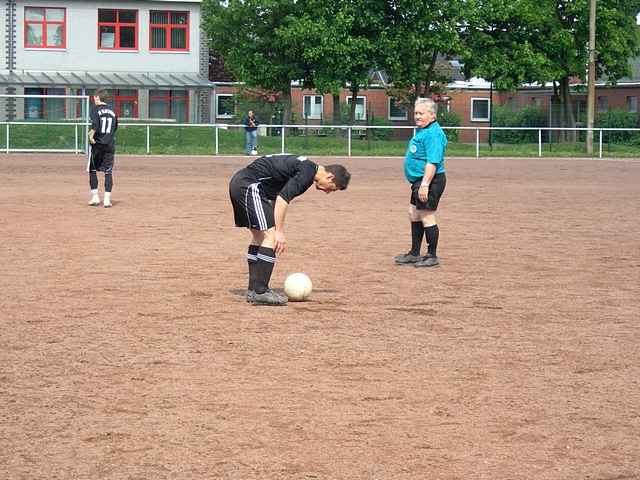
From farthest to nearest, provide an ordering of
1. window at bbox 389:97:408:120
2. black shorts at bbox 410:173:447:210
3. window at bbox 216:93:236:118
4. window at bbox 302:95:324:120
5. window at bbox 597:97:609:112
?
window at bbox 597:97:609:112
window at bbox 302:95:324:120
window at bbox 389:97:408:120
window at bbox 216:93:236:118
black shorts at bbox 410:173:447:210

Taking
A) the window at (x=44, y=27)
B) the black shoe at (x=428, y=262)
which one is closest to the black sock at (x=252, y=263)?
the black shoe at (x=428, y=262)

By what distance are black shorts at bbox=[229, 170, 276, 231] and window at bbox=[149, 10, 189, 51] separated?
49.5 metres

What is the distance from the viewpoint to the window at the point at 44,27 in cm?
5712

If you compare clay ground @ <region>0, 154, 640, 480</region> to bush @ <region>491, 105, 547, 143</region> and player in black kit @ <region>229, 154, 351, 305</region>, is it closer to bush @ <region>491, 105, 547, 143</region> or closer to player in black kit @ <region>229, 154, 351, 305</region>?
player in black kit @ <region>229, 154, 351, 305</region>

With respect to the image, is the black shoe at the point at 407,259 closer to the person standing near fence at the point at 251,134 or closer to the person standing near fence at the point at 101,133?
the person standing near fence at the point at 101,133

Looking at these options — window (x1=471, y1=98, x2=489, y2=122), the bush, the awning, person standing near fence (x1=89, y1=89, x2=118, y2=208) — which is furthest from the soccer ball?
window (x1=471, y1=98, x2=489, y2=122)

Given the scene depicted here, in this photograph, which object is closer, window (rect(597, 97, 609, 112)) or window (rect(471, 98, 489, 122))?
window (rect(597, 97, 609, 112))

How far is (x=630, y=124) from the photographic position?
57.7m

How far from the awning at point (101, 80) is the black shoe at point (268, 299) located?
Result: 46330 millimetres

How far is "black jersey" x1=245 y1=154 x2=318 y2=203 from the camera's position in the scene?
32.0ft

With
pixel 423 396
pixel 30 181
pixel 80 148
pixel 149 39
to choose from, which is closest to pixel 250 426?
pixel 423 396

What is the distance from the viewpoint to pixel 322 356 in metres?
8.20

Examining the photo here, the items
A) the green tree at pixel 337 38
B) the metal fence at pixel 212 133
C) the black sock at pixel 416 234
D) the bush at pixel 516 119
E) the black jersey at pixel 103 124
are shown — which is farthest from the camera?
the green tree at pixel 337 38

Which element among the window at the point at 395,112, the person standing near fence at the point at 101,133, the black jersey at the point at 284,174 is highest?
the window at the point at 395,112
